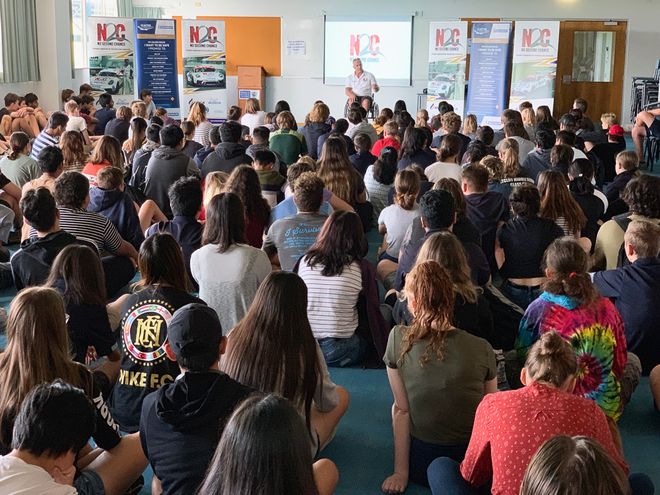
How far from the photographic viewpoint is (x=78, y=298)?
3.51 m

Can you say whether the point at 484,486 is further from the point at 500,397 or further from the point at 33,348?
the point at 33,348

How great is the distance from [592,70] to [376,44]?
4.39 metres

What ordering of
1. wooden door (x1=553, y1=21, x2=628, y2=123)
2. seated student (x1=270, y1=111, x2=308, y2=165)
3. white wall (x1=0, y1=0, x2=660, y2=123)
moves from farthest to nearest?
wooden door (x1=553, y1=21, x2=628, y2=123) → white wall (x1=0, y1=0, x2=660, y2=123) → seated student (x1=270, y1=111, x2=308, y2=165)

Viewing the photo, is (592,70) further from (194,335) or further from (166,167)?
(194,335)

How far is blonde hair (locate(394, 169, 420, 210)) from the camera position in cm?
568

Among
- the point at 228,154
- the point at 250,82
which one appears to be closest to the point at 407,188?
the point at 228,154

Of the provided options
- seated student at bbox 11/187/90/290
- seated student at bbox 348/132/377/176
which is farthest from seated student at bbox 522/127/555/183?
seated student at bbox 11/187/90/290

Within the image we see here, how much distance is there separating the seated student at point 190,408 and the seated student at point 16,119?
8576 mm

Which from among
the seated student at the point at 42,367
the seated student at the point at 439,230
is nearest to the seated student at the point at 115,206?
the seated student at the point at 439,230

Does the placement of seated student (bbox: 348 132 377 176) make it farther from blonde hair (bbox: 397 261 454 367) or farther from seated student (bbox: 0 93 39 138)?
blonde hair (bbox: 397 261 454 367)

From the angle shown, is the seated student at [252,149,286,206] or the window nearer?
the seated student at [252,149,286,206]

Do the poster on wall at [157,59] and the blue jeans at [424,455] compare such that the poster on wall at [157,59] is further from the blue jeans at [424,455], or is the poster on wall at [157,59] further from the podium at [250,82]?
the blue jeans at [424,455]

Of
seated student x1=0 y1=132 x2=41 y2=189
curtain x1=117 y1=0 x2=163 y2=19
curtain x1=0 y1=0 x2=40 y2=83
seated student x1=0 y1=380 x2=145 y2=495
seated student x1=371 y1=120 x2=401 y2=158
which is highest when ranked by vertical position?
curtain x1=117 y1=0 x2=163 y2=19

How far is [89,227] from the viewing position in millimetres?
5164
